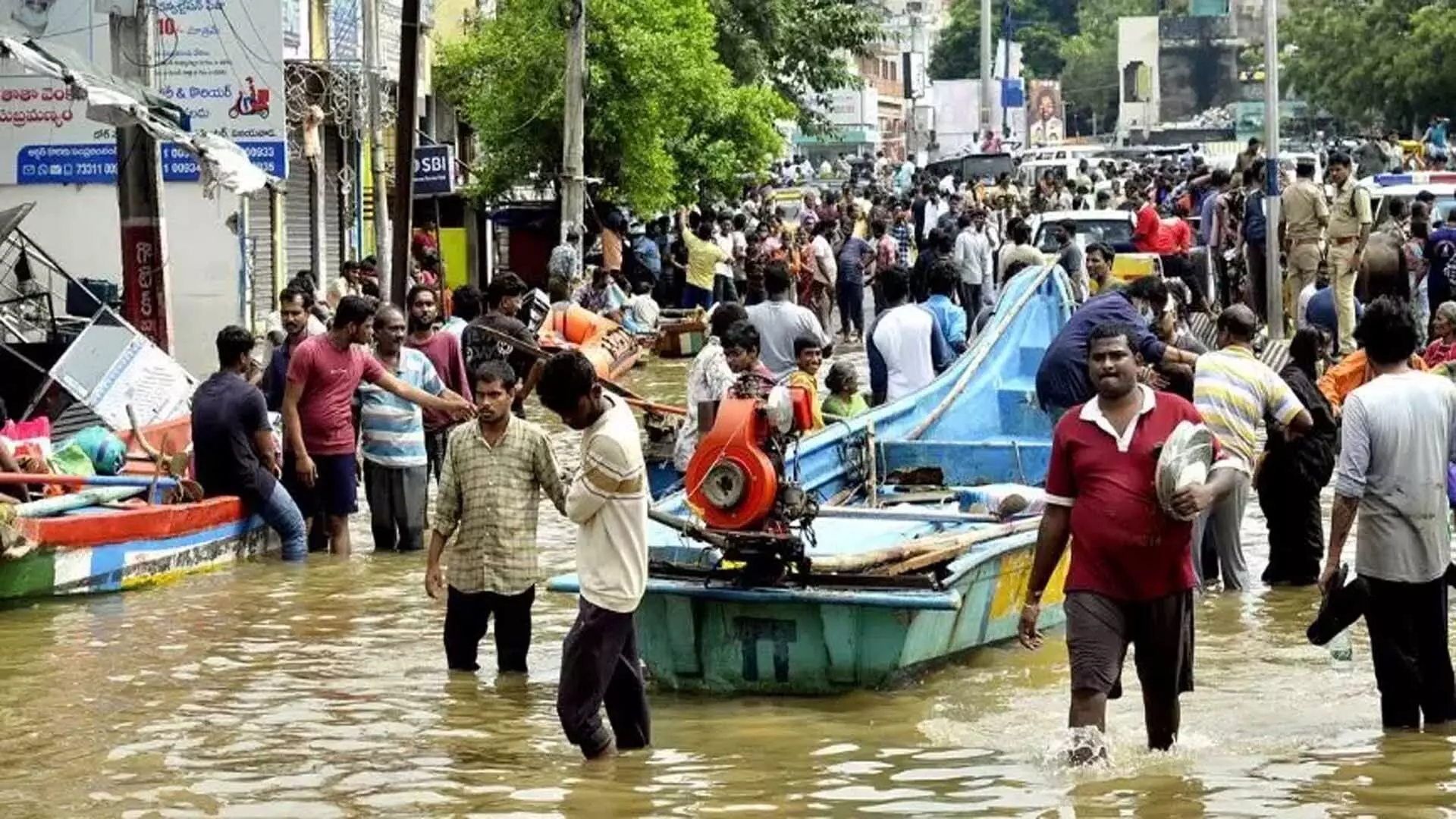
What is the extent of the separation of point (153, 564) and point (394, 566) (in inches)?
56.4

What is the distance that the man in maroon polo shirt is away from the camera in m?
9.05

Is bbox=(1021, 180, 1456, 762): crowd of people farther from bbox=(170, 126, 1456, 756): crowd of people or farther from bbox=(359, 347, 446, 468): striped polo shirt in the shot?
bbox=(359, 347, 446, 468): striped polo shirt

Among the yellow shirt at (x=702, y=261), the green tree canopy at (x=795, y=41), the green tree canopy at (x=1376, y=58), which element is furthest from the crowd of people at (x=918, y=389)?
the green tree canopy at (x=1376, y=58)

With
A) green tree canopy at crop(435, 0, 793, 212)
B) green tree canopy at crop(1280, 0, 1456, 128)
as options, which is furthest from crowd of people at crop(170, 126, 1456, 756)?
green tree canopy at crop(1280, 0, 1456, 128)

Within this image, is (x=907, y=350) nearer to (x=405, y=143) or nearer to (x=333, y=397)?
(x=333, y=397)

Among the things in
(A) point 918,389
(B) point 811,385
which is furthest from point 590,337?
(B) point 811,385

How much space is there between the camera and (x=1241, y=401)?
40.8ft

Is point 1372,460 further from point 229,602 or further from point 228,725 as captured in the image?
point 229,602

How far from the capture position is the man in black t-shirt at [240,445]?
15.2 m

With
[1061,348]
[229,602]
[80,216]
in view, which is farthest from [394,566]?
[80,216]

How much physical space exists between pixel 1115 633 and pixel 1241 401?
3503mm

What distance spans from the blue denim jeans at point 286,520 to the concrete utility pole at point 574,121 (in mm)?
16465

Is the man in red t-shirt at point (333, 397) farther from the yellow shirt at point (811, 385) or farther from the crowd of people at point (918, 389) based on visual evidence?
the yellow shirt at point (811, 385)

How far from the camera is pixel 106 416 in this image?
57.9 feet
